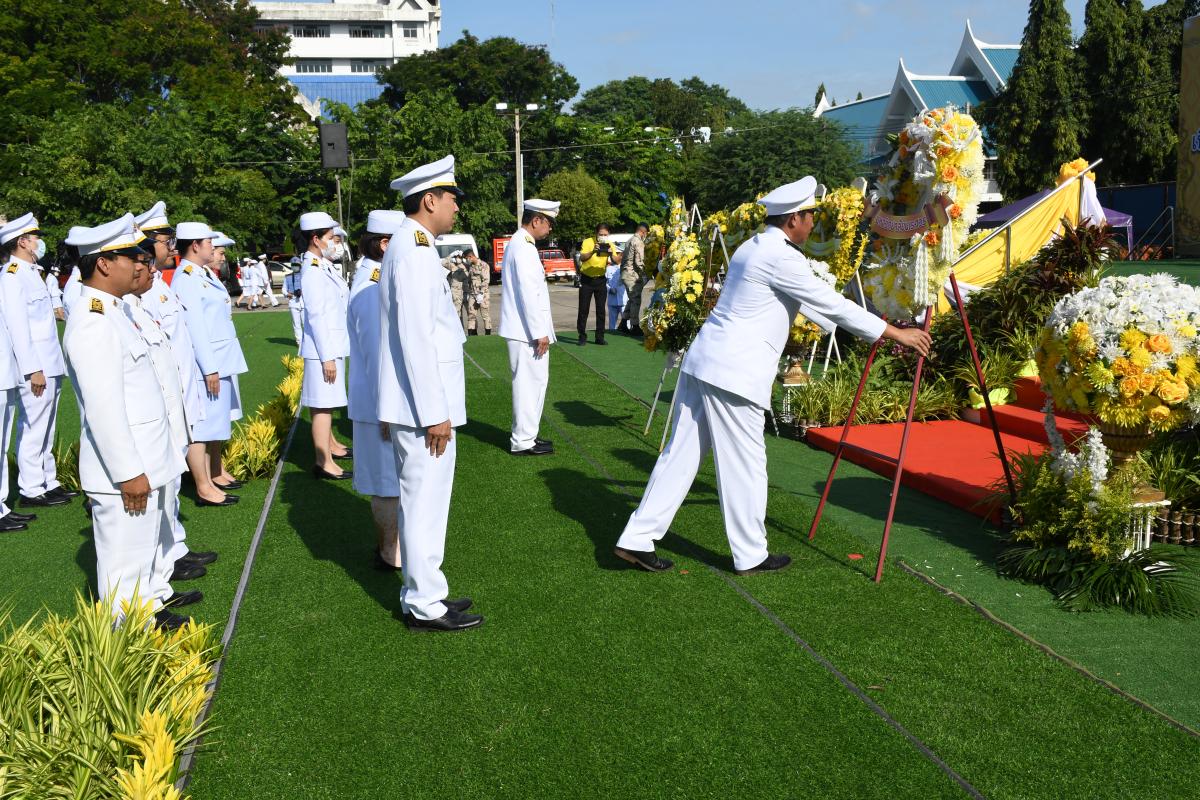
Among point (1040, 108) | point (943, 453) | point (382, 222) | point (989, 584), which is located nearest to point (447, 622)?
point (989, 584)

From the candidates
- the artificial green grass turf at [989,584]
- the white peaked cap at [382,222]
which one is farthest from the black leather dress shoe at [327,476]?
the artificial green grass turf at [989,584]

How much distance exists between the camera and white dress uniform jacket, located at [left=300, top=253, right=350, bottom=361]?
7.58 m

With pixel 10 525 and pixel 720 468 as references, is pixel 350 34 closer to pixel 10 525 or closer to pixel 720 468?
pixel 10 525

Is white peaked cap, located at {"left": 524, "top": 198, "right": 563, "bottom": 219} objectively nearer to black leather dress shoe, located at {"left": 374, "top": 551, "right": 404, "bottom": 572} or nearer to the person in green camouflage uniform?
black leather dress shoe, located at {"left": 374, "top": 551, "right": 404, "bottom": 572}

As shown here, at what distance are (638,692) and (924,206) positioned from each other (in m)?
3.25

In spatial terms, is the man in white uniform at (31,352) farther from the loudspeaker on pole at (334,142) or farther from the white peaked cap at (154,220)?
the loudspeaker on pole at (334,142)

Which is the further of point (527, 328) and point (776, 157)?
point (776, 157)

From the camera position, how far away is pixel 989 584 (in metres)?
5.09

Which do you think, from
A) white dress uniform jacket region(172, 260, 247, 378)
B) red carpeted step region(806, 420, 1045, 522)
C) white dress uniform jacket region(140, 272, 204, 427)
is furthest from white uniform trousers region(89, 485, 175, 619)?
red carpeted step region(806, 420, 1045, 522)

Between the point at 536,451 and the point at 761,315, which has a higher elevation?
the point at 761,315

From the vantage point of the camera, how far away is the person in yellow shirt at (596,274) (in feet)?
50.5

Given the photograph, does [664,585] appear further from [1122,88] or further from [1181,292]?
[1122,88]

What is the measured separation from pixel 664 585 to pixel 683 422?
0.89 m

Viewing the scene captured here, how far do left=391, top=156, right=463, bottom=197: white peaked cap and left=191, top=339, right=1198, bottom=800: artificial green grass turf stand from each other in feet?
7.01
